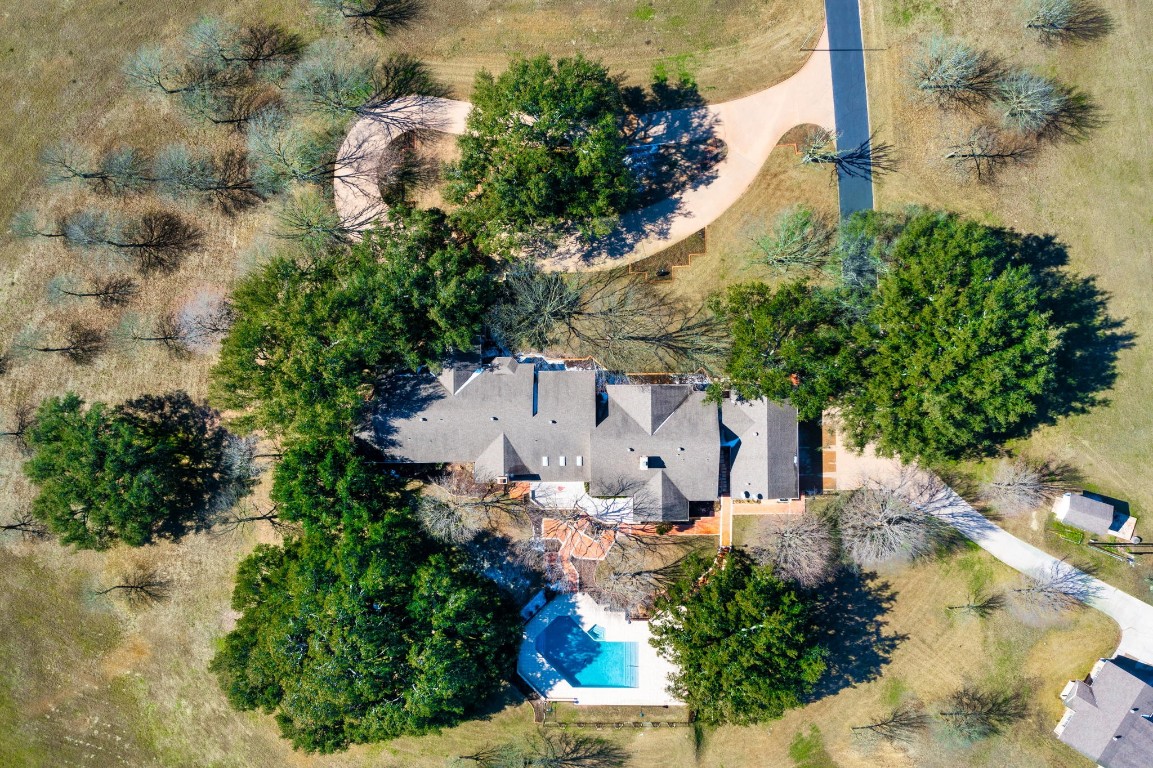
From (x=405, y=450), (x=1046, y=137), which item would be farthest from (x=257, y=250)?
(x=1046, y=137)

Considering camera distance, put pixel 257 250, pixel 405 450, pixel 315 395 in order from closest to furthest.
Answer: pixel 315 395 → pixel 405 450 → pixel 257 250

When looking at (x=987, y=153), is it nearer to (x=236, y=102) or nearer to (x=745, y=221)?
(x=745, y=221)

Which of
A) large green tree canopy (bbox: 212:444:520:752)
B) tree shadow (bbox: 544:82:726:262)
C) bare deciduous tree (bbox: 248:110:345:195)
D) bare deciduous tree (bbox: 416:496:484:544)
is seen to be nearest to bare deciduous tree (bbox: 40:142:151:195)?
bare deciduous tree (bbox: 248:110:345:195)

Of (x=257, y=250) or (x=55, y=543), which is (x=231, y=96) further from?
(x=55, y=543)

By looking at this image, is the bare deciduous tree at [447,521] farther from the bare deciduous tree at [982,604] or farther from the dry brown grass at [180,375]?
the bare deciduous tree at [982,604]

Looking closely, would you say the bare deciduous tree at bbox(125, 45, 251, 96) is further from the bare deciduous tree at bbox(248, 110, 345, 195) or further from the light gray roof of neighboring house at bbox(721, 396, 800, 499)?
the light gray roof of neighboring house at bbox(721, 396, 800, 499)

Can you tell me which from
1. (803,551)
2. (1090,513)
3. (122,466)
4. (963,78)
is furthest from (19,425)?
(1090,513)
